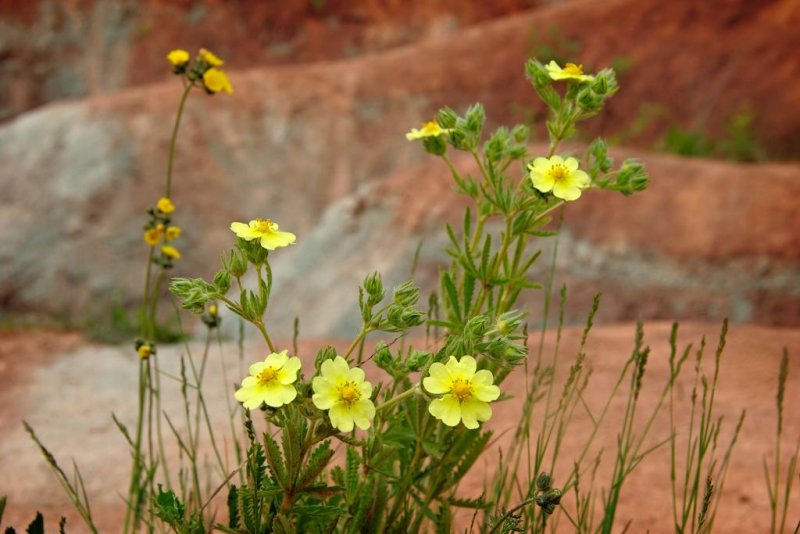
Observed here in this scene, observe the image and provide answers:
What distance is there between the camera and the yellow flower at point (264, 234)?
1469 mm

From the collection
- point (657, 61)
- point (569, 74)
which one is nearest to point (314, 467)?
point (569, 74)

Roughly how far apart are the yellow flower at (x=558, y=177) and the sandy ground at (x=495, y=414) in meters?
0.66

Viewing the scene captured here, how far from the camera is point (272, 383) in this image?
1.38 m

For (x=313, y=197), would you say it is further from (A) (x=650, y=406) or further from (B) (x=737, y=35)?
(A) (x=650, y=406)

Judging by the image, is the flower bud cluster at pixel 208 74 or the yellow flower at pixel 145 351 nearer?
the yellow flower at pixel 145 351

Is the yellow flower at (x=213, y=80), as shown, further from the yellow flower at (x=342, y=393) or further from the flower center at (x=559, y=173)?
the yellow flower at (x=342, y=393)

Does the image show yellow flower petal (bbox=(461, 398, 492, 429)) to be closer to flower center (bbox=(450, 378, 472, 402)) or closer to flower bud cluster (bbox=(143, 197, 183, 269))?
flower center (bbox=(450, 378, 472, 402))

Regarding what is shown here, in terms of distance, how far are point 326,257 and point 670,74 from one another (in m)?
3.38

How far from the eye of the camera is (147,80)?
9977mm

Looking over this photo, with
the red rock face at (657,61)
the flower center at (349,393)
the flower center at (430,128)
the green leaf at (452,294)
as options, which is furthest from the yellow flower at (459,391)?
the red rock face at (657,61)

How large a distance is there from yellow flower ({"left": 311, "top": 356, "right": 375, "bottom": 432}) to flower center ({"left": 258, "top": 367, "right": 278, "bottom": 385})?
0.19 feet

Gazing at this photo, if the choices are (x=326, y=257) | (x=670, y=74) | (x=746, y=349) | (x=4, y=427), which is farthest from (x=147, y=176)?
(x=746, y=349)

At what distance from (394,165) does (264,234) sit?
5.80 metres

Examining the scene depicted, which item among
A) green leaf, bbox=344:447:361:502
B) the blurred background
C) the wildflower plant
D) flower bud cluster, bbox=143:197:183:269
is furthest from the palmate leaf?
the blurred background
